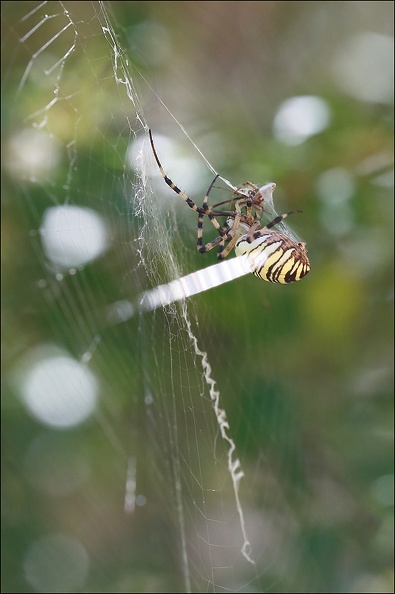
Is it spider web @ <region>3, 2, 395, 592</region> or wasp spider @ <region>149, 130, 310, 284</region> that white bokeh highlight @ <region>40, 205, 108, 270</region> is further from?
wasp spider @ <region>149, 130, 310, 284</region>

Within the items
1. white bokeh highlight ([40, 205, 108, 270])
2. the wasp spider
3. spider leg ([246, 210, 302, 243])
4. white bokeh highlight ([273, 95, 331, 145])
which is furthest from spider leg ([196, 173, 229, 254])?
white bokeh highlight ([273, 95, 331, 145])

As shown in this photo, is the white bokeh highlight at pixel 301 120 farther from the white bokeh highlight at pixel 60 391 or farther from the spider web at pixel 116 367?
the white bokeh highlight at pixel 60 391

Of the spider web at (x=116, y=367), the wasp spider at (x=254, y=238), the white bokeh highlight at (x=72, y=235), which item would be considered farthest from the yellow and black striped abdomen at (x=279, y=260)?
the white bokeh highlight at (x=72, y=235)

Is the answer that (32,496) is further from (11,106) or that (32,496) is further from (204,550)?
(11,106)

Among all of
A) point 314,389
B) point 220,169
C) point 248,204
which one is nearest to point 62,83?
point 220,169

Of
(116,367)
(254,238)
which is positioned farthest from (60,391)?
(254,238)

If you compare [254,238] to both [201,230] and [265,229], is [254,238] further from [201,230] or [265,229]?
[201,230]
